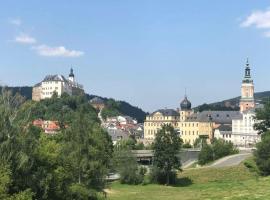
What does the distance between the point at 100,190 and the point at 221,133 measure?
405 feet

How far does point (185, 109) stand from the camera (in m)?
168

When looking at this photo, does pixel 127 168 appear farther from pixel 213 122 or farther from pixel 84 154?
pixel 213 122

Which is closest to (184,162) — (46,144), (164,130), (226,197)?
(164,130)

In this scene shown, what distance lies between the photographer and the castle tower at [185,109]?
6604 inches

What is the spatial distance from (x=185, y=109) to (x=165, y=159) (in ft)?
323

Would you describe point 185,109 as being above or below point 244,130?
above

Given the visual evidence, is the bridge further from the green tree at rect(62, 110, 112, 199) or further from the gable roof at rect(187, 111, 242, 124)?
the gable roof at rect(187, 111, 242, 124)

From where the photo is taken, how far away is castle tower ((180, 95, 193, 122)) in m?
168

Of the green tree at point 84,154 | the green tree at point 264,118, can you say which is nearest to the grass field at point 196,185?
the green tree at point 84,154

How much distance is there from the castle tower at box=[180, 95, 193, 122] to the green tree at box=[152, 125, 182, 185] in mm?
95169

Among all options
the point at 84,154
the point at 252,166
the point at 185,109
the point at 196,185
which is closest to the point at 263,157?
the point at 252,166

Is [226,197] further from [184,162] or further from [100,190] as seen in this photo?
[184,162]

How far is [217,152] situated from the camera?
92.5m

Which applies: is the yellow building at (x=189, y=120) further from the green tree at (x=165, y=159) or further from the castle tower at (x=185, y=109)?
the green tree at (x=165, y=159)
